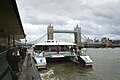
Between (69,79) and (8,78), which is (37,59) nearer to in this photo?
(69,79)

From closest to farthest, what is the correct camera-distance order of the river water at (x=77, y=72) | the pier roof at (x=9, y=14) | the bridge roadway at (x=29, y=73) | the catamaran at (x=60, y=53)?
the pier roof at (x=9, y=14) → the bridge roadway at (x=29, y=73) → the river water at (x=77, y=72) → the catamaran at (x=60, y=53)

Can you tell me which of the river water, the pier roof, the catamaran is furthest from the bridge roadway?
the catamaran

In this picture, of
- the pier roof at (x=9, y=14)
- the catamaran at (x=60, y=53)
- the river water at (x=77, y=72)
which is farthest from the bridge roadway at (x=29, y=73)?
the catamaran at (x=60, y=53)

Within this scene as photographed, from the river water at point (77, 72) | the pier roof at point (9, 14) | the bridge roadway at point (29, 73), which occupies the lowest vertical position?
the river water at point (77, 72)

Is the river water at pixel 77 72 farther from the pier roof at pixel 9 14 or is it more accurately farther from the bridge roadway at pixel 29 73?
the pier roof at pixel 9 14

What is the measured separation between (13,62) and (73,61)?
54.9 ft

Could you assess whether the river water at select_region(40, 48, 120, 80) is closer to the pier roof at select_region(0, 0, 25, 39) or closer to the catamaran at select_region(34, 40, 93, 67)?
the catamaran at select_region(34, 40, 93, 67)

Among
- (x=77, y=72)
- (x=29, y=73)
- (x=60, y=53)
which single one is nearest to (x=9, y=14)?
(x=29, y=73)

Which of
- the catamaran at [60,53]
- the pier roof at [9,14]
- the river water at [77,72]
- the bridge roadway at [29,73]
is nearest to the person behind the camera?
the pier roof at [9,14]

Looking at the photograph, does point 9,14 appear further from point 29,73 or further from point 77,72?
point 77,72

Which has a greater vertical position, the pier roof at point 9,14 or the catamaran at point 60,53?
the pier roof at point 9,14

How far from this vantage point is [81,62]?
20250 mm

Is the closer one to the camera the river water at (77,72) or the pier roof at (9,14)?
the pier roof at (9,14)

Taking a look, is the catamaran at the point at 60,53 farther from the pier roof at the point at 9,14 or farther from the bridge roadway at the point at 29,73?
the pier roof at the point at 9,14
